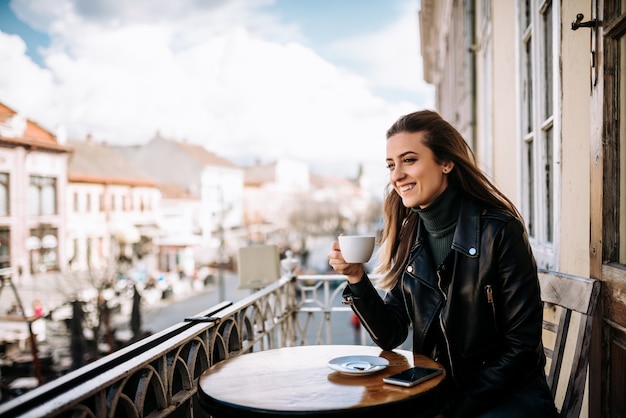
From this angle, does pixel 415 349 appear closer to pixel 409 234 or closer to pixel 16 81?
pixel 409 234

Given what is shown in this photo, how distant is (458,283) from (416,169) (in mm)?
510

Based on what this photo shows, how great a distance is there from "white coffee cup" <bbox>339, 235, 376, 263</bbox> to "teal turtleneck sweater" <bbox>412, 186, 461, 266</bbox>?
342 millimetres

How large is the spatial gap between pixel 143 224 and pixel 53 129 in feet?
41.1

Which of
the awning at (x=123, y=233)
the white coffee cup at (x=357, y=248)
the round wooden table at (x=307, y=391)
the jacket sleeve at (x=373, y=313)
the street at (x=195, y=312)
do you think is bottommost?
the street at (x=195, y=312)

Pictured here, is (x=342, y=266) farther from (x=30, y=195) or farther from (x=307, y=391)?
(x=30, y=195)

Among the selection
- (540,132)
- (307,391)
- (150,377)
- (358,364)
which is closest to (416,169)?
(358,364)

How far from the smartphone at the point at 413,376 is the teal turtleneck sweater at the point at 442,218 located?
580 mm

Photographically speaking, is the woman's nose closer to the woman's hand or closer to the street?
the woman's hand

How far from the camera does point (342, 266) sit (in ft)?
7.50

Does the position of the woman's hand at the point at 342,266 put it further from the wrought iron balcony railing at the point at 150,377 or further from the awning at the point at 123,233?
the awning at the point at 123,233

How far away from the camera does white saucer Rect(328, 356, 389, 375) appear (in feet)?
6.46

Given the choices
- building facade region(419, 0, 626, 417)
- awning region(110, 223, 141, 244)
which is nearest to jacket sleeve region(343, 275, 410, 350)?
building facade region(419, 0, 626, 417)

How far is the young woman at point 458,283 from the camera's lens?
82.1 inches

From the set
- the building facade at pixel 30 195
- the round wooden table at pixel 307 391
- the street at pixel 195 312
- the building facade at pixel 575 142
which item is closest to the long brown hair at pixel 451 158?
the building facade at pixel 575 142
